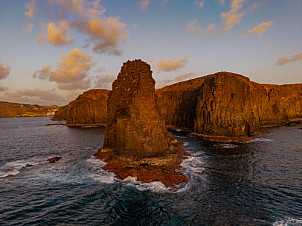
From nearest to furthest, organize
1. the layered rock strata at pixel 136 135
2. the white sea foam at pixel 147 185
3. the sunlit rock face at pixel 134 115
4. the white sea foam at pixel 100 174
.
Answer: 1. the white sea foam at pixel 147 185
2. the white sea foam at pixel 100 174
3. the layered rock strata at pixel 136 135
4. the sunlit rock face at pixel 134 115

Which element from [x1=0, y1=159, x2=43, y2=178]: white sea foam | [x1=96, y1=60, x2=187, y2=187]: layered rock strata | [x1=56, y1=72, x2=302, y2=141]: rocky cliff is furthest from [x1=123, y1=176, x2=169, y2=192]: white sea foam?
[x1=0, y1=159, x2=43, y2=178]: white sea foam

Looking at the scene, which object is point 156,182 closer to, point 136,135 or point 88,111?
point 136,135

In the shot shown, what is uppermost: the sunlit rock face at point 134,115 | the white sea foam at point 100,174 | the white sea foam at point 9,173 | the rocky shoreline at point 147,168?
the sunlit rock face at point 134,115

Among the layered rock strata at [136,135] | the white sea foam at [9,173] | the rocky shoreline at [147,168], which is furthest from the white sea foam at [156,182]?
the white sea foam at [9,173]

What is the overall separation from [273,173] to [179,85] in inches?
4347

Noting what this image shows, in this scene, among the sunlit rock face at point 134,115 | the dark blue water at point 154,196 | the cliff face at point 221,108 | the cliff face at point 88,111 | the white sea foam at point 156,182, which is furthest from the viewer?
the cliff face at point 88,111

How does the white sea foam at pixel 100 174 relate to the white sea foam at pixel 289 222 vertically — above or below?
above

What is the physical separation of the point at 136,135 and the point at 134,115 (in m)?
4.03

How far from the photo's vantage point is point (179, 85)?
431 ft

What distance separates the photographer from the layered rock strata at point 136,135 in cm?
2576

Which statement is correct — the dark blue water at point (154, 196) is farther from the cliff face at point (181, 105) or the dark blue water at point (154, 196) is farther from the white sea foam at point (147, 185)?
the cliff face at point (181, 105)

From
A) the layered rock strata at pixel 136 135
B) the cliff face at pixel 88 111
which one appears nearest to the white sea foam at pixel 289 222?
the layered rock strata at pixel 136 135

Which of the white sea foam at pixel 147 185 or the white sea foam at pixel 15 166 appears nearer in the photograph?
the white sea foam at pixel 147 185

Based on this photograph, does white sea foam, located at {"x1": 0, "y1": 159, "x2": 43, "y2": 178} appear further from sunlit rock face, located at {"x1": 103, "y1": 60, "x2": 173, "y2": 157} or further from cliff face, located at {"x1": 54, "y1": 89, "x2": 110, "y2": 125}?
cliff face, located at {"x1": 54, "y1": 89, "x2": 110, "y2": 125}
